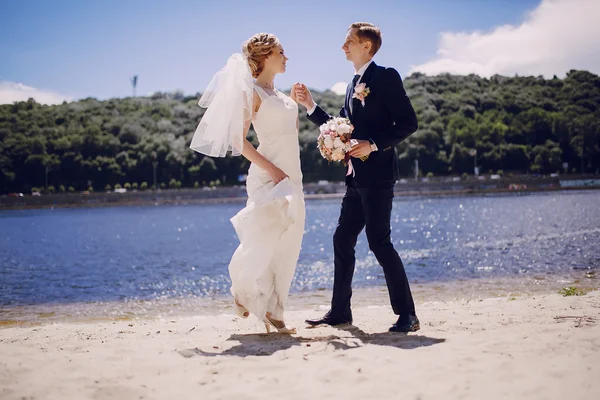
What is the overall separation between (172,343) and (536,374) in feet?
9.61

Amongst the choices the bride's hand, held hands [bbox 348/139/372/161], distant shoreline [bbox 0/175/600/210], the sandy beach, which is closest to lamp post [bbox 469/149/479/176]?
distant shoreline [bbox 0/175/600/210]

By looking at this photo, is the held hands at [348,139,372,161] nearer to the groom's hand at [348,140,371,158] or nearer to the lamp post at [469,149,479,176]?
the groom's hand at [348,140,371,158]

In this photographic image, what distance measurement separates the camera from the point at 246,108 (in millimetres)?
5043

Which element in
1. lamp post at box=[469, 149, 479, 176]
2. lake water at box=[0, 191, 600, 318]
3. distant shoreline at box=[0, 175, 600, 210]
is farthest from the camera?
lamp post at box=[469, 149, 479, 176]

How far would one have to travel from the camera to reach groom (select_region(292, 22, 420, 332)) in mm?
5078

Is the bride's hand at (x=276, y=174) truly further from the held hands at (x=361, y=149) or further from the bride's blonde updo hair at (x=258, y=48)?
the bride's blonde updo hair at (x=258, y=48)

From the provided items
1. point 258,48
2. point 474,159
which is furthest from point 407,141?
point 258,48

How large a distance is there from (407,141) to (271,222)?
359ft

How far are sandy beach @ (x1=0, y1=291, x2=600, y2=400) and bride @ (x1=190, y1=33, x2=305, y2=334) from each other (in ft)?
1.45

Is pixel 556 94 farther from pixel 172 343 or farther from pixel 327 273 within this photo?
pixel 172 343

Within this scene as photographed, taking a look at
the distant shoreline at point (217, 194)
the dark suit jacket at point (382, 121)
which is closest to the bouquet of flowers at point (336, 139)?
the dark suit jacket at point (382, 121)

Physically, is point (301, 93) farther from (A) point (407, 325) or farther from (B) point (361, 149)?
(A) point (407, 325)

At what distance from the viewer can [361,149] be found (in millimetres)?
4977

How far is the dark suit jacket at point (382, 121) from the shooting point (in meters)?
5.07
